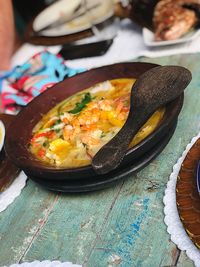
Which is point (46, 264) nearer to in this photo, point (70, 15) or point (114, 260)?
point (114, 260)

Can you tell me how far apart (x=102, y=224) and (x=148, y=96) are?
1.32ft

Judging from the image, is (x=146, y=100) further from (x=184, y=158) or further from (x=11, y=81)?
(x=11, y=81)

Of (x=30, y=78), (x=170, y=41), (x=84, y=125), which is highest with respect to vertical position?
(x=84, y=125)

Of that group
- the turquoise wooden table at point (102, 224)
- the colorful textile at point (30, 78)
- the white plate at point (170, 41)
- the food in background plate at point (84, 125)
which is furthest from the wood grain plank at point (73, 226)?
the white plate at point (170, 41)

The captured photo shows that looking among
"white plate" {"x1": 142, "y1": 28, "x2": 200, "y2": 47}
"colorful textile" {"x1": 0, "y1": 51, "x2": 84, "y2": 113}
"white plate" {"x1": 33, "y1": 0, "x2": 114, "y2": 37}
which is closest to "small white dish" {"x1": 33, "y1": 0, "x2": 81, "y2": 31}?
Result: "white plate" {"x1": 33, "y1": 0, "x2": 114, "y2": 37}

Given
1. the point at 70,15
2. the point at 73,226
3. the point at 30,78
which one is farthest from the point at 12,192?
the point at 70,15

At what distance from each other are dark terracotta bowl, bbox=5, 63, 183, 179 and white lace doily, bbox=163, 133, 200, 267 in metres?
0.13

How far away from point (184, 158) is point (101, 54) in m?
1.06

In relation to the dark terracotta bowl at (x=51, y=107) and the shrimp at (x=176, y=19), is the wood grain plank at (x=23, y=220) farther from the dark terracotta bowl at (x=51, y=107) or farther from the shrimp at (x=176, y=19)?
the shrimp at (x=176, y=19)

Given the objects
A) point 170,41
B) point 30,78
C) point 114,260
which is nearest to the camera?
point 114,260

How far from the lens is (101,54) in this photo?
83.7 inches

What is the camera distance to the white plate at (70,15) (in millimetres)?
2278

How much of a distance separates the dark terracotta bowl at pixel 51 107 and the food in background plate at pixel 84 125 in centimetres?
3

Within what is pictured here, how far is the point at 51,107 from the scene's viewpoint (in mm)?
1577
